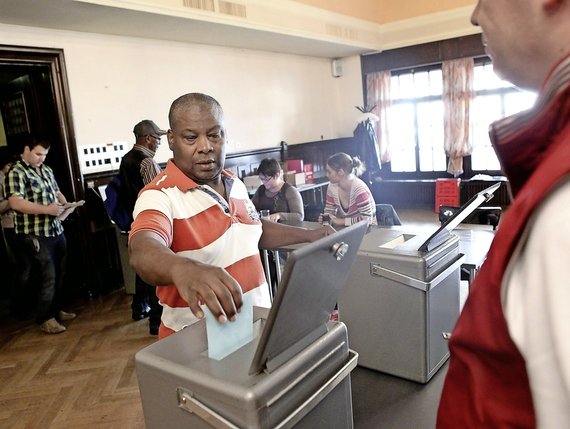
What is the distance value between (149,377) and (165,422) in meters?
0.08

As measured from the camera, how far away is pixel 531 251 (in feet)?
1.44

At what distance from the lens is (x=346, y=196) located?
3609 mm

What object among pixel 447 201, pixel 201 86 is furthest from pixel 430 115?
pixel 201 86

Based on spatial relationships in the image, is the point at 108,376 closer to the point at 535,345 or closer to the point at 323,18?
the point at 535,345

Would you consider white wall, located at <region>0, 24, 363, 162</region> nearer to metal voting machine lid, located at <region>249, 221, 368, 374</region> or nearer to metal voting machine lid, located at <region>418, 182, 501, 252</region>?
metal voting machine lid, located at <region>418, 182, 501, 252</region>

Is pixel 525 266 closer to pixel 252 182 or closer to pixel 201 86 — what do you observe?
pixel 252 182

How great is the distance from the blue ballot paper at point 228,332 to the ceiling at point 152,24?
11.6 feet

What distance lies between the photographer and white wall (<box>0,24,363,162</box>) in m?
4.39

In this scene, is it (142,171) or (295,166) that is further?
(295,166)

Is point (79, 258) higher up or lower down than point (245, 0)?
lower down

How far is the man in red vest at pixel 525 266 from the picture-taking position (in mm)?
422

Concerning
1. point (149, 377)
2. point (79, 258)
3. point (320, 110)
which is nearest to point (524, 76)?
point (149, 377)

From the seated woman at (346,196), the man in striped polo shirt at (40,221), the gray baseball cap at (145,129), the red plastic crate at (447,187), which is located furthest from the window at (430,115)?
the man in striped polo shirt at (40,221)

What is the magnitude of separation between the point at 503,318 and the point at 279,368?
0.38 metres
